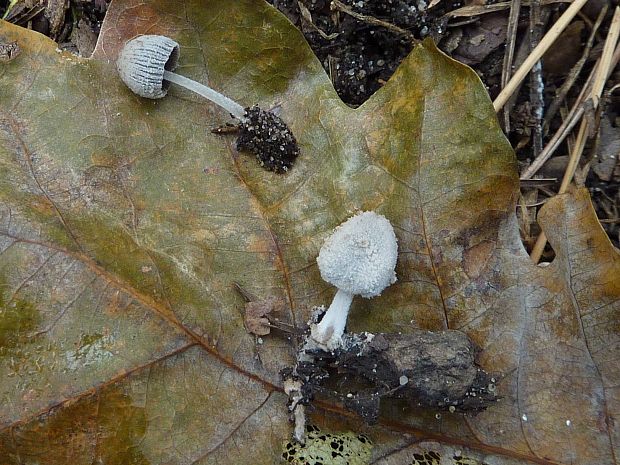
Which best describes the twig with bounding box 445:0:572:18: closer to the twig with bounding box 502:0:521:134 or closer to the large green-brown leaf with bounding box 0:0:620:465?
the twig with bounding box 502:0:521:134

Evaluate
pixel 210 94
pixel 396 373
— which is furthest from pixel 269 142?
pixel 396 373

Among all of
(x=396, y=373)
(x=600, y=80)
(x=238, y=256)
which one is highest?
(x=600, y=80)

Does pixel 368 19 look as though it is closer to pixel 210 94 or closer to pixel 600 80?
pixel 210 94

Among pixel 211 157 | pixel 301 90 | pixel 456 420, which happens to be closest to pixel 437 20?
pixel 301 90

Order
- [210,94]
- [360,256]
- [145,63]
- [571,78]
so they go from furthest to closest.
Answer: [571,78]
[210,94]
[145,63]
[360,256]

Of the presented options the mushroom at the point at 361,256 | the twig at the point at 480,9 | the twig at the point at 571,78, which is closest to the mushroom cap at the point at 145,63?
the mushroom at the point at 361,256
